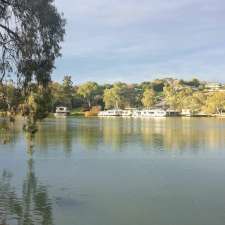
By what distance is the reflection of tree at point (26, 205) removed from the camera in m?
18.1

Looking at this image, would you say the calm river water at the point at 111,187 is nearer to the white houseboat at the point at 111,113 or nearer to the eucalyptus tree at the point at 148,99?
the white houseboat at the point at 111,113

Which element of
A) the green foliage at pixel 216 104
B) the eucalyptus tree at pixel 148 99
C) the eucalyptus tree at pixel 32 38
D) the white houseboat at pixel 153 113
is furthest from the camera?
the eucalyptus tree at pixel 148 99

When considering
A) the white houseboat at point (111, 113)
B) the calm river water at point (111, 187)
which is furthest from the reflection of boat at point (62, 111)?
the calm river water at point (111, 187)

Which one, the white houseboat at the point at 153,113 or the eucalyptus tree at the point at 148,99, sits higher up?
the eucalyptus tree at the point at 148,99

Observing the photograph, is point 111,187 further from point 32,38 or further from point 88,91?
point 88,91

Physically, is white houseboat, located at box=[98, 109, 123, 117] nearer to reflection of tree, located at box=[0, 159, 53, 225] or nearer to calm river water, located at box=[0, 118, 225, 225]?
calm river water, located at box=[0, 118, 225, 225]

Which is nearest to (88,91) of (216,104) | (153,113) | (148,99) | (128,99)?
(128,99)

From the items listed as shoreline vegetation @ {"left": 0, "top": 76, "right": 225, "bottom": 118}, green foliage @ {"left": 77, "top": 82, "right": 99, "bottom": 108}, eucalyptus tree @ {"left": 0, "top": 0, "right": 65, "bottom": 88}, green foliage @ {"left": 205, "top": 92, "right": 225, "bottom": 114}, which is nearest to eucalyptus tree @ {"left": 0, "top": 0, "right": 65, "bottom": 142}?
eucalyptus tree @ {"left": 0, "top": 0, "right": 65, "bottom": 88}

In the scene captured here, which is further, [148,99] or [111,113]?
[148,99]

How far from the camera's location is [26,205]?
66.5ft

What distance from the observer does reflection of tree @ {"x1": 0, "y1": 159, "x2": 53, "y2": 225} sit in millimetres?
18078

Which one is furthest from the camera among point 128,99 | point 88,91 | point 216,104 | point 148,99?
point 128,99

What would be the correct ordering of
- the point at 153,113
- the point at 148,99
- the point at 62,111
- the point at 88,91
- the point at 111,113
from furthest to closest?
the point at 148,99
the point at 88,91
the point at 153,113
the point at 111,113
the point at 62,111

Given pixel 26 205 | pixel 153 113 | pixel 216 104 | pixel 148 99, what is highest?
pixel 148 99
